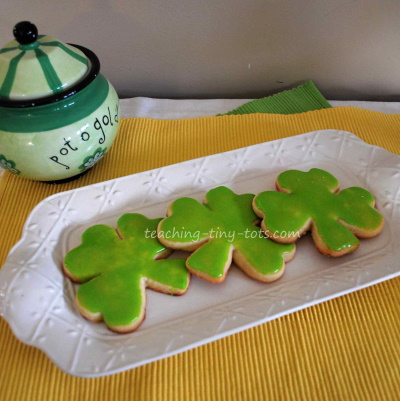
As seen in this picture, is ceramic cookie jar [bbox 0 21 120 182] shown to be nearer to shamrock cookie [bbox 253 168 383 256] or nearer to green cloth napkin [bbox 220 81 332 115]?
shamrock cookie [bbox 253 168 383 256]

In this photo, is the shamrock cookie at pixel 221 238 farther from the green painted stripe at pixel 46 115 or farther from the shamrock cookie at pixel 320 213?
the green painted stripe at pixel 46 115

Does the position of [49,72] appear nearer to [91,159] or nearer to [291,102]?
[91,159]

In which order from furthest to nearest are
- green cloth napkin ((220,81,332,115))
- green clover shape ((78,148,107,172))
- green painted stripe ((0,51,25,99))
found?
green cloth napkin ((220,81,332,115)), green clover shape ((78,148,107,172)), green painted stripe ((0,51,25,99))

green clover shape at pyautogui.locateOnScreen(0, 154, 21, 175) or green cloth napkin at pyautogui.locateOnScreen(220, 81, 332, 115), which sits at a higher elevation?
green clover shape at pyautogui.locateOnScreen(0, 154, 21, 175)

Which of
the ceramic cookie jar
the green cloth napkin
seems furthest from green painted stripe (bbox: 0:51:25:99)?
the green cloth napkin

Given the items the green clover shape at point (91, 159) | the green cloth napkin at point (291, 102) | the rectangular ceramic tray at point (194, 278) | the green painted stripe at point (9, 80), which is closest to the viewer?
the rectangular ceramic tray at point (194, 278)

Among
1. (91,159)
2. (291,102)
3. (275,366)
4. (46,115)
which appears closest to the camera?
(275,366)

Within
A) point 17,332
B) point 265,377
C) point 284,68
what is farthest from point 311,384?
point 284,68

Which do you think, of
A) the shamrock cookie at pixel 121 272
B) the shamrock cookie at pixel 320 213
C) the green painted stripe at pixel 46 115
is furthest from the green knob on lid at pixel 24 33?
→ the shamrock cookie at pixel 320 213

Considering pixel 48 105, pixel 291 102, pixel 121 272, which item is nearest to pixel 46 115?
pixel 48 105
